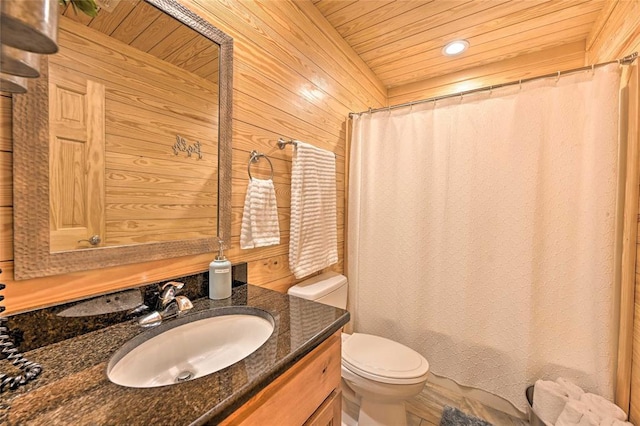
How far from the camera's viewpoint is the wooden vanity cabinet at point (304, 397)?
58cm

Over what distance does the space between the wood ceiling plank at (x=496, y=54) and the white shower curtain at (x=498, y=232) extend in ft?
2.43

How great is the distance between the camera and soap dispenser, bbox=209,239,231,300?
1.00 m

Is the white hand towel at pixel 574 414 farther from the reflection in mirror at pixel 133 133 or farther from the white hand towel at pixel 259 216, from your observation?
the reflection in mirror at pixel 133 133

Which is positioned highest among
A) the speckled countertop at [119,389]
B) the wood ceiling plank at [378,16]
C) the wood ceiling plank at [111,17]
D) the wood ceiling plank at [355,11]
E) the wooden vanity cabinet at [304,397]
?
the wood ceiling plank at [355,11]

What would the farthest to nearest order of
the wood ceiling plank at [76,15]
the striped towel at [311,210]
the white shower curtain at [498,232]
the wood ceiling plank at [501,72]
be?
1. the wood ceiling plank at [501,72]
2. the striped towel at [311,210]
3. the white shower curtain at [498,232]
4. the wood ceiling plank at [76,15]

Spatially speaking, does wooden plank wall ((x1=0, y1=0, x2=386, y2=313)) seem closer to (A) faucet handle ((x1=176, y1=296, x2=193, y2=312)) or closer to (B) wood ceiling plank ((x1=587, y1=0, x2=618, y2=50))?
(A) faucet handle ((x1=176, y1=296, x2=193, y2=312))

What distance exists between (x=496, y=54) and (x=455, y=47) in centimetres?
38

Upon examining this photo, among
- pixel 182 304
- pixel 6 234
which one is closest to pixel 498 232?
pixel 182 304

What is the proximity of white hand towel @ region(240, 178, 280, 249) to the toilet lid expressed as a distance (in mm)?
733

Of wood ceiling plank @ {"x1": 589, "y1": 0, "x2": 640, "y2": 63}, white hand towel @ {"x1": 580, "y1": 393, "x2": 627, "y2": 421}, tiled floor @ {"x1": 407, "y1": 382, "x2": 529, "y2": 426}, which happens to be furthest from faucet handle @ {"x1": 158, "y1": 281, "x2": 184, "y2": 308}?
wood ceiling plank @ {"x1": 589, "y1": 0, "x2": 640, "y2": 63}

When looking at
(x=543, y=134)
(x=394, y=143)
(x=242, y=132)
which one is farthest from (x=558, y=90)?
(x=242, y=132)

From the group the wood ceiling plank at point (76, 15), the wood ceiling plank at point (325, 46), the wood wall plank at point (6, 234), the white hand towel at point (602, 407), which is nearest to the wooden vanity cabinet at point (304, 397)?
the wood wall plank at point (6, 234)

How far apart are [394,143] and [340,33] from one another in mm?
863

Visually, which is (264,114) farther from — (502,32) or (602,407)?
(602,407)
